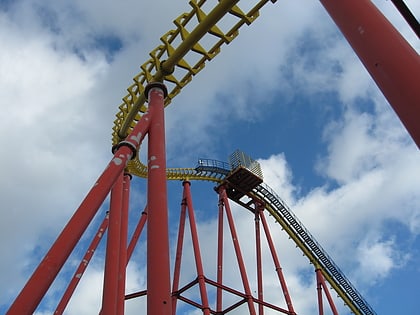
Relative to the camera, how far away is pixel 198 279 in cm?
1191

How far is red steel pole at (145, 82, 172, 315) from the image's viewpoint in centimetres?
476

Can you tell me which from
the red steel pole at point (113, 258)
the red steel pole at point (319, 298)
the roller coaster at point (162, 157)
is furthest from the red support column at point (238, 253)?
the red steel pole at point (113, 258)

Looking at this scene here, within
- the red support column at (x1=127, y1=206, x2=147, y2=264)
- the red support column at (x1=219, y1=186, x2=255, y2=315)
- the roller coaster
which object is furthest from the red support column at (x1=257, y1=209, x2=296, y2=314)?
the red support column at (x1=127, y1=206, x2=147, y2=264)

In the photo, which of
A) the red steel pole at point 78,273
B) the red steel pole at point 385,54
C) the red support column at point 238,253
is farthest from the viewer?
the red support column at point 238,253

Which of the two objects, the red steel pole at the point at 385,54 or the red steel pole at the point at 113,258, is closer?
the red steel pole at the point at 385,54

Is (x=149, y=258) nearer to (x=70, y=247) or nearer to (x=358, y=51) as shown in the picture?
(x=70, y=247)

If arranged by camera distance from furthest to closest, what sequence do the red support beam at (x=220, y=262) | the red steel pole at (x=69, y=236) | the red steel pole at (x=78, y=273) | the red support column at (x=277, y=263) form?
the red support column at (x=277, y=263), the red support beam at (x=220, y=262), the red steel pole at (x=78, y=273), the red steel pole at (x=69, y=236)

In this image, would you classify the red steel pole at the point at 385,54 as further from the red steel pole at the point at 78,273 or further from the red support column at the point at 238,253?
the red support column at the point at 238,253

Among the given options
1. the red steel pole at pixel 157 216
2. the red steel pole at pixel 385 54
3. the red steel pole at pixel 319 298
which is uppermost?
the red steel pole at pixel 319 298

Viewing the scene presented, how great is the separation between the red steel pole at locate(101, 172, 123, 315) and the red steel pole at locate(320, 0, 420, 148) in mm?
4999

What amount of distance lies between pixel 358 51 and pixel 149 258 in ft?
11.5

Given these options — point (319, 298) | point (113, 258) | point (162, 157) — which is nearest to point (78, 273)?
point (113, 258)

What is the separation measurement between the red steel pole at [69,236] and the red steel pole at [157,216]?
29 centimetres

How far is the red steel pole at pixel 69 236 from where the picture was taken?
409 cm
